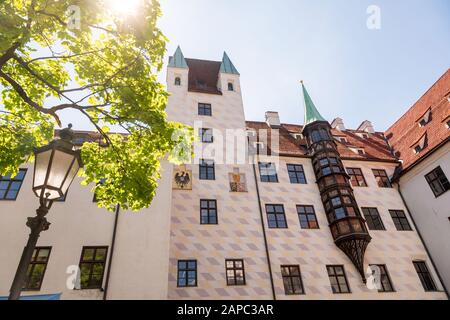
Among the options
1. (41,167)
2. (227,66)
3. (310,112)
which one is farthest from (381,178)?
(41,167)

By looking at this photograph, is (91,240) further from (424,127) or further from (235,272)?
(424,127)

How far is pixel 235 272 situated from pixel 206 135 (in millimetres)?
9352

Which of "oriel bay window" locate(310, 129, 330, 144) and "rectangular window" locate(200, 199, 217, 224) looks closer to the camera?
"rectangular window" locate(200, 199, 217, 224)

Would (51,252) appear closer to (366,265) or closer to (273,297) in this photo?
(273,297)

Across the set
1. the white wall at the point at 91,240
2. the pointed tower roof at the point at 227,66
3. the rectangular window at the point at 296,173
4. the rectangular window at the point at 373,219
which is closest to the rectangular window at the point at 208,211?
the white wall at the point at 91,240

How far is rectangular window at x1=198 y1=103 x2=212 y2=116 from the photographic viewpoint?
2102cm

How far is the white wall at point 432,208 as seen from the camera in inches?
662

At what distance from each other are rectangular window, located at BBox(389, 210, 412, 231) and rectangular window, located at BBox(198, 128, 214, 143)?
13.4m

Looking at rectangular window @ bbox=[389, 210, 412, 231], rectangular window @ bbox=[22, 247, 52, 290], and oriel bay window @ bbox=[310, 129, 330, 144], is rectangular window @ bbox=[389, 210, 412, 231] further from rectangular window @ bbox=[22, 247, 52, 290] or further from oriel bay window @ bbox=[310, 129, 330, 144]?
rectangular window @ bbox=[22, 247, 52, 290]

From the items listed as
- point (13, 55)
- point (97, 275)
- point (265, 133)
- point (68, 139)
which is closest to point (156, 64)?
point (13, 55)

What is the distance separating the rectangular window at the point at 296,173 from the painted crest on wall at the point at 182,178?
278 inches

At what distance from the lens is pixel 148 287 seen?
34.5ft

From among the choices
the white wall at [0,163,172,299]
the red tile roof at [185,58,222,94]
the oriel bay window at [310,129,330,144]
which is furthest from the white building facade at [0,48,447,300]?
the oriel bay window at [310,129,330,144]

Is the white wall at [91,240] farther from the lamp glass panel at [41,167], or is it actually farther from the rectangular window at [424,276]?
the rectangular window at [424,276]
